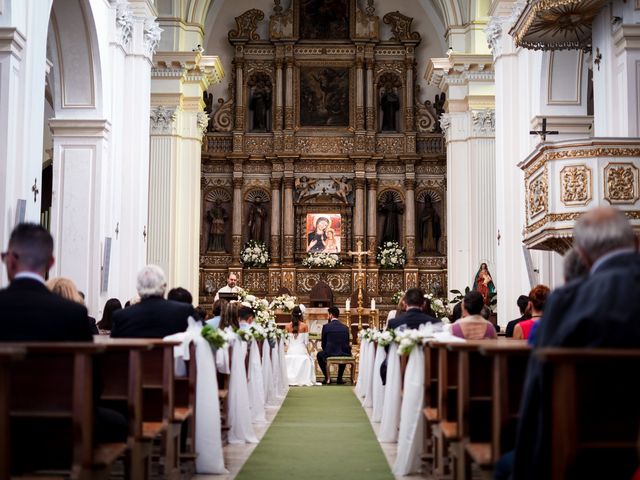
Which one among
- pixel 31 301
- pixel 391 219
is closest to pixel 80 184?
pixel 31 301

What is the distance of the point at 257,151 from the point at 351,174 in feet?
8.61

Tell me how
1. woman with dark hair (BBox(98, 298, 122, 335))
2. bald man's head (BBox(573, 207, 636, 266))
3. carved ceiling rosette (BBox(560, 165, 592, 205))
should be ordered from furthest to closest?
carved ceiling rosette (BBox(560, 165, 592, 205)) → woman with dark hair (BBox(98, 298, 122, 335)) → bald man's head (BBox(573, 207, 636, 266))

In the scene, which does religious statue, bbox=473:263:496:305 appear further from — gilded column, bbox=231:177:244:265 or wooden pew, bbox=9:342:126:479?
wooden pew, bbox=9:342:126:479

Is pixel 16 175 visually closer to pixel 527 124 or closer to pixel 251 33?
pixel 527 124

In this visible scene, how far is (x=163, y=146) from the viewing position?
21.7 meters

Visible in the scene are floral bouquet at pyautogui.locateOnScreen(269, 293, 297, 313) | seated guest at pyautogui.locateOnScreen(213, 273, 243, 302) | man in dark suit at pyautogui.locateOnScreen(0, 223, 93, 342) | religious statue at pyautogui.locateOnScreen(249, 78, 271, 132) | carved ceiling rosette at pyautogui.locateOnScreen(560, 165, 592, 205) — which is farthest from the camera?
religious statue at pyautogui.locateOnScreen(249, 78, 271, 132)

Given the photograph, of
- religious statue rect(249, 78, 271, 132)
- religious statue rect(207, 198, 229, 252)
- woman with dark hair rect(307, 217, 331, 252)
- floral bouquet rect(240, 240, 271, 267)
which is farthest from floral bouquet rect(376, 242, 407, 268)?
religious statue rect(249, 78, 271, 132)

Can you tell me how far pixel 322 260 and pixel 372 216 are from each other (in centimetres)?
188

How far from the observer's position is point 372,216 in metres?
25.9

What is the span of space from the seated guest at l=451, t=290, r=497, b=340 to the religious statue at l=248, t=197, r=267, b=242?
61.7ft

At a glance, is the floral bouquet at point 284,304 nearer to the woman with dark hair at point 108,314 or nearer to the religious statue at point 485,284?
the religious statue at point 485,284

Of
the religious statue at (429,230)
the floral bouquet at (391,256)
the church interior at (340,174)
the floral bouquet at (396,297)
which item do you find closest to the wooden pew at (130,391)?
the church interior at (340,174)

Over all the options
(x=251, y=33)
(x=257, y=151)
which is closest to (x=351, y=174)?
(x=257, y=151)

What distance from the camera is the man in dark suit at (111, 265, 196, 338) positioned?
22.4ft
